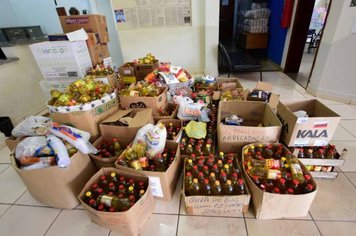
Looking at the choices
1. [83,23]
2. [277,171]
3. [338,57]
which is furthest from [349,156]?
[83,23]

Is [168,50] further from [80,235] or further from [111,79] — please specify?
[80,235]

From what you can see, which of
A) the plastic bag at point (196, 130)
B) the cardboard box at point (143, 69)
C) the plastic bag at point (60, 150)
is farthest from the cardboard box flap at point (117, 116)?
the cardboard box at point (143, 69)

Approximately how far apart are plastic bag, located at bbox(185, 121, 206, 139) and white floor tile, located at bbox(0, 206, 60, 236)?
107 centimetres

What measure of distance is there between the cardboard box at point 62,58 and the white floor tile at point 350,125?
2.79 metres

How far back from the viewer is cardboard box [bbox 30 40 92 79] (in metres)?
1.96

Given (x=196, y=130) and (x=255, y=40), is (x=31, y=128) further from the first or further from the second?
(x=255, y=40)

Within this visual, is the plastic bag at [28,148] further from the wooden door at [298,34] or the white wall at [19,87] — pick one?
the wooden door at [298,34]

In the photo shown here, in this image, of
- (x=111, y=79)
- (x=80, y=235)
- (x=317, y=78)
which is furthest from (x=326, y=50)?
(x=80, y=235)

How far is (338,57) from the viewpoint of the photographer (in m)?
2.33

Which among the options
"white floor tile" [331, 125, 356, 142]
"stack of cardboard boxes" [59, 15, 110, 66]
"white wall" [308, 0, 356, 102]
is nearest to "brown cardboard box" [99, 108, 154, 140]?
"stack of cardboard boxes" [59, 15, 110, 66]

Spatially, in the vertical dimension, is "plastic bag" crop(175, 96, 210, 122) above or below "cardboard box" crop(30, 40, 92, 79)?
below

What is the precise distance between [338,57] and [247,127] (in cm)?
191

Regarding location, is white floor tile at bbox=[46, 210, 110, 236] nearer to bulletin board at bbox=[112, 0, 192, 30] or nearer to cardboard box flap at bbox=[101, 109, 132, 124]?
cardboard box flap at bbox=[101, 109, 132, 124]

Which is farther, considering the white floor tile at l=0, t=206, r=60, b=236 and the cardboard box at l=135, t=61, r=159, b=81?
the cardboard box at l=135, t=61, r=159, b=81
